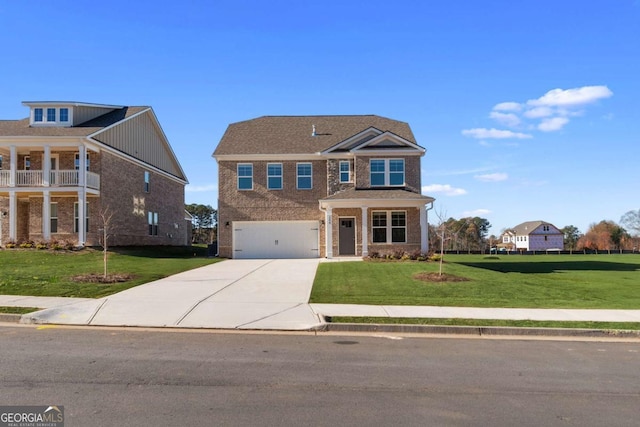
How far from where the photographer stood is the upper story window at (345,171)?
2842 centimetres

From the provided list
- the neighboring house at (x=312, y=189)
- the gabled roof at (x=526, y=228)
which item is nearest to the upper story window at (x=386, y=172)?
the neighboring house at (x=312, y=189)

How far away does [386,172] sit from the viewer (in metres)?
27.5

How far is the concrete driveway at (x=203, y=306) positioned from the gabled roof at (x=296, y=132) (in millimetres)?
13005

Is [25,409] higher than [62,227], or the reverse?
[62,227]

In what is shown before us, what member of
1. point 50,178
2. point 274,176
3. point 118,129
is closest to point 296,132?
point 274,176

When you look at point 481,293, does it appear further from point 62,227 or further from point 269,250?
point 62,227

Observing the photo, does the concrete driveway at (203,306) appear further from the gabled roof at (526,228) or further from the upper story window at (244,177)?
the gabled roof at (526,228)

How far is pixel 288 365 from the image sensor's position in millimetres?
7250

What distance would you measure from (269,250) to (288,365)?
71.6ft

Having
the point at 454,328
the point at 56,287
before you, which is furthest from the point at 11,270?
the point at 454,328

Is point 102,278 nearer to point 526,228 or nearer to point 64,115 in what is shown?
point 64,115

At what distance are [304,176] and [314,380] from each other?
75.4 ft

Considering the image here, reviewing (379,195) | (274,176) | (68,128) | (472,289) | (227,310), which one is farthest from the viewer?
(274,176)

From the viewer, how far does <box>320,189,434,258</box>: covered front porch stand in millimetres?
25062
